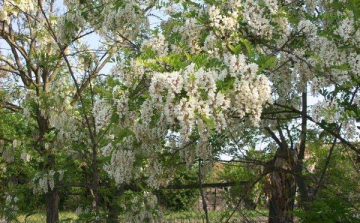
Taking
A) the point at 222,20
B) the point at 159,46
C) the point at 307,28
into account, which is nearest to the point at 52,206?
the point at 159,46

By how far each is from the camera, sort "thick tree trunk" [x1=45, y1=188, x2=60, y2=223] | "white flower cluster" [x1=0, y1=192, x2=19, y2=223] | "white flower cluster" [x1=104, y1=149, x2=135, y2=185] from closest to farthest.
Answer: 1. "white flower cluster" [x1=104, y1=149, x2=135, y2=185]
2. "white flower cluster" [x1=0, y1=192, x2=19, y2=223]
3. "thick tree trunk" [x1=45, y1=188, x2=60, y2=223]

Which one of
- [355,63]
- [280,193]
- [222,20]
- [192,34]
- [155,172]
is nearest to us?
[355,63]

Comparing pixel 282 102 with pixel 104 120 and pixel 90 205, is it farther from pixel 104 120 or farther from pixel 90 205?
pixel 90 205

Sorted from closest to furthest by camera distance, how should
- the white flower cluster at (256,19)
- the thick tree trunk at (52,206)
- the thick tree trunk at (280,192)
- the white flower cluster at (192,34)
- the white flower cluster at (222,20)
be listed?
1. the white flower cluster at (222,20)
2. the white flower cluster at (256,19)
3. the white flower cluster at (192,34)
4. the thick tree trunk at (280,192)
5. the thick tree trunk at (52,206)

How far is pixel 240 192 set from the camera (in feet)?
24.7

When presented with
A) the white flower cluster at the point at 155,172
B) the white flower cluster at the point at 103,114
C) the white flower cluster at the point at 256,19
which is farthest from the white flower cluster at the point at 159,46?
the white flower cluster at the point at 155,172

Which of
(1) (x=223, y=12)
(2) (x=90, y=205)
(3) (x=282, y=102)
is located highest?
(1) (x=223, y=12)

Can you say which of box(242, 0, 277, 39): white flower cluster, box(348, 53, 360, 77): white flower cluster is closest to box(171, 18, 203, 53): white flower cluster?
box(242, 0, 277, 39): white flower cluster

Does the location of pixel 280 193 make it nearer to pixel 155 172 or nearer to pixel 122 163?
pixel 155 172

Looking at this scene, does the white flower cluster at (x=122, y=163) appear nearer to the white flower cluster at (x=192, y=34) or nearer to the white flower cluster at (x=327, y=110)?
the white flower cluster at (x=192, y=34)

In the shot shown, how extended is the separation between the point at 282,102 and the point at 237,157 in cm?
148

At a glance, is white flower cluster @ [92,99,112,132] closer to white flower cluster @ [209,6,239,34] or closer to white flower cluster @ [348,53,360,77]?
white flower cluster @ [209,6,239,34]

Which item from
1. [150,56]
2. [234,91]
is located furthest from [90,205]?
[234,91]

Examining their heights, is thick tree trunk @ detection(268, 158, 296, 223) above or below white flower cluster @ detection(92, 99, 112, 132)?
below
